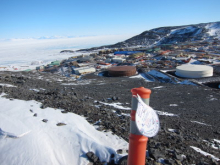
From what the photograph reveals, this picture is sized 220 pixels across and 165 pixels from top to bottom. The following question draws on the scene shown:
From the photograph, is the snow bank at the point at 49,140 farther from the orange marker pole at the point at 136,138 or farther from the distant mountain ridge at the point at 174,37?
the distant mountain ridge at the point at 174,37

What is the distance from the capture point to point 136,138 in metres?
2.53

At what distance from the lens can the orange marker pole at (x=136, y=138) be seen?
8.11 feet

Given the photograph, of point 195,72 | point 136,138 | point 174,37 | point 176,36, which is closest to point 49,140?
point 136,138

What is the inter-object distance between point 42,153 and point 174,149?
3.29m

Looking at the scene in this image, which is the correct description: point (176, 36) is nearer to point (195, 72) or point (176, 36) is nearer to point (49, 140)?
point (195, 72)

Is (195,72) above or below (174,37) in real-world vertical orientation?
below

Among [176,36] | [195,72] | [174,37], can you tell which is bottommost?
[195,72]

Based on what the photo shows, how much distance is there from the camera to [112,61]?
4381 cm

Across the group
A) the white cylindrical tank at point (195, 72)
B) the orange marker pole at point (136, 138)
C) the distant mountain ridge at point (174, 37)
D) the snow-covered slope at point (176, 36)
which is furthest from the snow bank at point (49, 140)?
the snow-covered slope at point (176, 36)

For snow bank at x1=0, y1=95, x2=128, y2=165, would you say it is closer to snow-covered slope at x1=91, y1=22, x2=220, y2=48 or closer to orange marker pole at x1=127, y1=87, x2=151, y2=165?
orange marker pole at x1=127, y1=87, x2=151, y2=165

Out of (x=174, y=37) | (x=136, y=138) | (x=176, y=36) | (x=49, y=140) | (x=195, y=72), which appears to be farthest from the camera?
(x=176, y=36)

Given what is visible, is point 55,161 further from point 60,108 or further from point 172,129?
point 172,129

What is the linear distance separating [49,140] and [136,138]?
2731mm

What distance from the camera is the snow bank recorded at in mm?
3818
